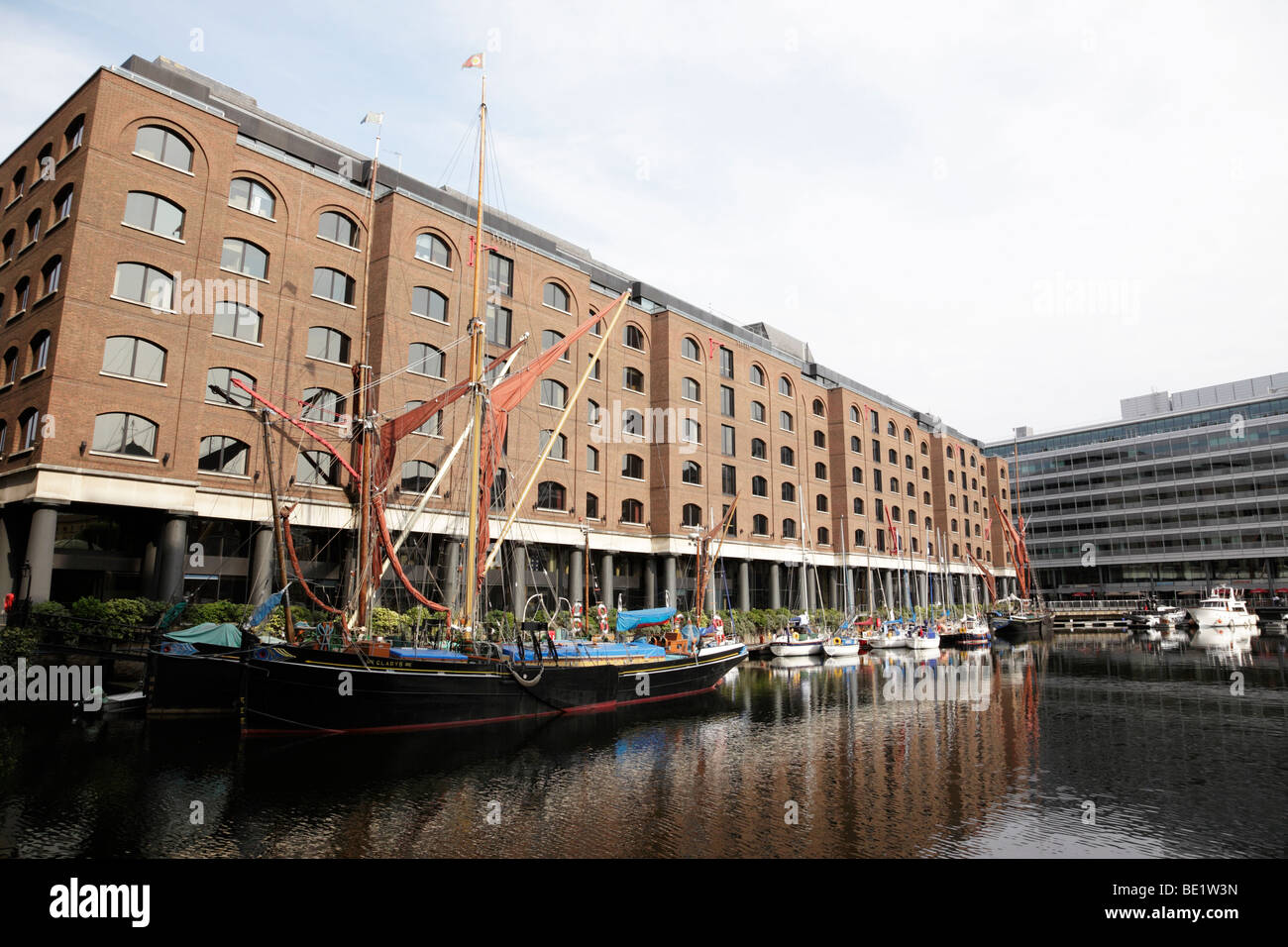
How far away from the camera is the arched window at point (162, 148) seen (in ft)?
105

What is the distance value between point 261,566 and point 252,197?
17.6 m

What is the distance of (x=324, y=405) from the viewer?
36156 mm

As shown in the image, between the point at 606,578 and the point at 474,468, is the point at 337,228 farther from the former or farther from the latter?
the point at 606,578

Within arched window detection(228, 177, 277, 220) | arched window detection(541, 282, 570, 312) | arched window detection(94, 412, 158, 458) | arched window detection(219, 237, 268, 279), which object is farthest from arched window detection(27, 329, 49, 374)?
arched window detection(541, 282, 570, 312)

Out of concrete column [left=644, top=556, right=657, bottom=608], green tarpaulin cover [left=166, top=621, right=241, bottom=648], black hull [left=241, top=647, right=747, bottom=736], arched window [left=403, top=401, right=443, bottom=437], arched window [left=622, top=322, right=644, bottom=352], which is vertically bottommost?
black hull [left=241, top=647, right=747, bottom=736]

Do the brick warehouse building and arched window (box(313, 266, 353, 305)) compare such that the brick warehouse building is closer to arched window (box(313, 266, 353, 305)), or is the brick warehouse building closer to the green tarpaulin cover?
arched window (box(313, 266, 353, 305))

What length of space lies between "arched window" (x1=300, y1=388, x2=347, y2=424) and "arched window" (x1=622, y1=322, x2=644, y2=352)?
2132cm

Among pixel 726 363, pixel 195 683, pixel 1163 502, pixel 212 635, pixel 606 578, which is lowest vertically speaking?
pixel 195 683

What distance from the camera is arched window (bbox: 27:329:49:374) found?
30.1m

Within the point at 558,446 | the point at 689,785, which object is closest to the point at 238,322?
the point at 558,446

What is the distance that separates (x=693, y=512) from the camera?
5406 cm

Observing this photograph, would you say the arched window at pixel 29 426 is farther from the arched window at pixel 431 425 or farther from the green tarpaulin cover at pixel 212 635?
the arched window at pixel 431 425

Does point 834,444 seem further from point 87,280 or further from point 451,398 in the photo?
point 87,280

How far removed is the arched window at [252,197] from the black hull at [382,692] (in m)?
23.8
